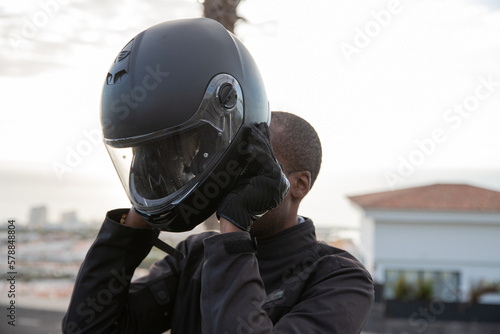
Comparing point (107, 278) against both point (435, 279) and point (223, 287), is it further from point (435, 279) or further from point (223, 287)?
point (435, 279)

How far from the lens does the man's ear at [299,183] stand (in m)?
2.18

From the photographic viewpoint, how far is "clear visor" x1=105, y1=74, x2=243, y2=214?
167 centimetres

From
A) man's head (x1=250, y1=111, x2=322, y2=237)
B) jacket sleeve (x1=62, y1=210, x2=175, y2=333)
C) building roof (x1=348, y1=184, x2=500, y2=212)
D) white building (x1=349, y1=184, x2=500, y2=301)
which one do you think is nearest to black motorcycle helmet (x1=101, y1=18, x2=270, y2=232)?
jacket sleeve (x1=62, y1=210, x2=175, y2=333)

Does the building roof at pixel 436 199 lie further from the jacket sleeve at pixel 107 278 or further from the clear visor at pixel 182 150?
the clear visor at pixel 182 150

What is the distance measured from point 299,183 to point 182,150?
65cm

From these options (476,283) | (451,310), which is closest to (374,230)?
(476,283)

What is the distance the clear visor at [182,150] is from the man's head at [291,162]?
452 mm

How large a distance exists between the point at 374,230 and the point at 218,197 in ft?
83.9

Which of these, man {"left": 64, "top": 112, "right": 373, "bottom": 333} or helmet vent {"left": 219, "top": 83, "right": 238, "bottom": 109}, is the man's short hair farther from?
helmet vent {"left": 219, "top": 83, "right": 238, "bottom": 109}

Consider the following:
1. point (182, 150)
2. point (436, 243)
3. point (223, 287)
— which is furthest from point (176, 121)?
point (436, 243)

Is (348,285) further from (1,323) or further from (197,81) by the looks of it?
(1,323)

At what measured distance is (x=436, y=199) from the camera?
92.3 feet

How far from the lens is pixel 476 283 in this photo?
2630 cm

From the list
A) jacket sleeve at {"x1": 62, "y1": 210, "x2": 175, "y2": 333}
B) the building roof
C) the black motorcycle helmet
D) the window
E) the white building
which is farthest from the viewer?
the building roof
